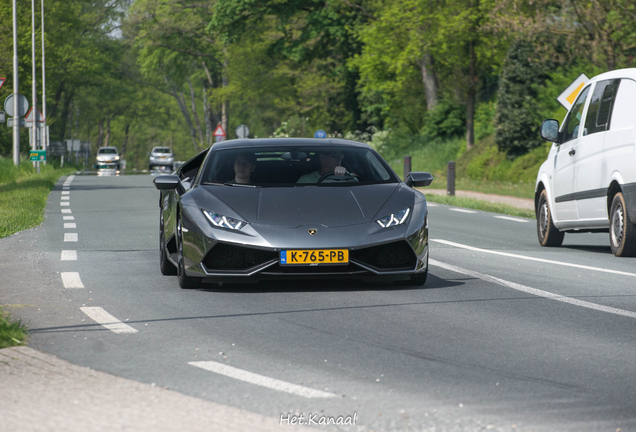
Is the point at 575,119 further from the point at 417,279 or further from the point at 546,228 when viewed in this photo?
the point at 417,279

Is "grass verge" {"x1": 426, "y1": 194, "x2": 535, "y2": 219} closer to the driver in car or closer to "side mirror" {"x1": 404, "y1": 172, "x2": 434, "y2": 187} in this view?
"side mirror" {"x1": 404, "y1": 172, "x2": 434, "y2": 187}

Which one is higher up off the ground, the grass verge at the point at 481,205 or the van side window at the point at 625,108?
the van side window at the point at 625,108

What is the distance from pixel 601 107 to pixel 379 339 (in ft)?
20.7

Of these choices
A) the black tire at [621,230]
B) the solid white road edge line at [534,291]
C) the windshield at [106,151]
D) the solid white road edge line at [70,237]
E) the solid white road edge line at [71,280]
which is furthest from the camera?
the windshield at [106,151]

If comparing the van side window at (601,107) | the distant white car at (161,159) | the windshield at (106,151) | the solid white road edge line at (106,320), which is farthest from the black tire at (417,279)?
the distant white car at (161,159)

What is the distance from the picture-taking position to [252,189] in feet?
27.8

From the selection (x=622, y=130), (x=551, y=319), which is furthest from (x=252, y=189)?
(x=622, y=130)

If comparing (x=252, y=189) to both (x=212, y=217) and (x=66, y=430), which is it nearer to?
(x=212, y=217)

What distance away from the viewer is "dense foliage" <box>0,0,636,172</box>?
27.1 m

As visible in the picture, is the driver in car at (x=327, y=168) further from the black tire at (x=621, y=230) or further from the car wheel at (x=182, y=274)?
the black tire at (x=621, y=230)

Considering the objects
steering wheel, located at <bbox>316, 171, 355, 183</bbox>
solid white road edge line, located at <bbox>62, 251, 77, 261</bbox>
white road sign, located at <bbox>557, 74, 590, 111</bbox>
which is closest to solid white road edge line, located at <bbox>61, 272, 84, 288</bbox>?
solid white road edge line, located at <bbox>62, 251, 77, 261</bbox>

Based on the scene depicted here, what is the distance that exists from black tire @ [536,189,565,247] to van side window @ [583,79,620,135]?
1.46m

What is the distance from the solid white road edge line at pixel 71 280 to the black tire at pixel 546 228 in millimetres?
6162

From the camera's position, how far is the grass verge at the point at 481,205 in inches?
782
